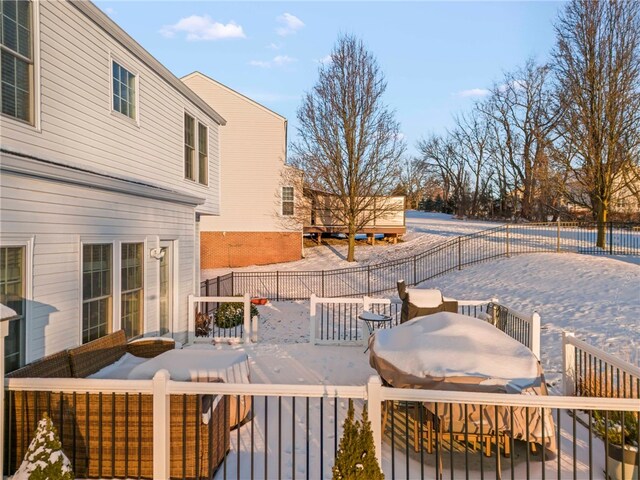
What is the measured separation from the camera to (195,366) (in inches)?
185

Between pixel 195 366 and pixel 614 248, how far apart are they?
64.5 ft

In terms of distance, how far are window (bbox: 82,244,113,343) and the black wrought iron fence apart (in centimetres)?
1055

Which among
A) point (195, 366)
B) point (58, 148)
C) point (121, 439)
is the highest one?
point (58, 148)

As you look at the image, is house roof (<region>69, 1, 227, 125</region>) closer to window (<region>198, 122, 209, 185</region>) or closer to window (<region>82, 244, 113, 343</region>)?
window (<region>198, 122, 209, 185</region>)

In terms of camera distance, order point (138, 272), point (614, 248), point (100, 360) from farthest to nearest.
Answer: point (614, 248) → point (138, 272) → point (100, 360)

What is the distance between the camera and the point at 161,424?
3.58 metres

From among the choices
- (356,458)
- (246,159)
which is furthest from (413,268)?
(356,458)

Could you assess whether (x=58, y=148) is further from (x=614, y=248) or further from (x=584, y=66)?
(x=614, y=248)

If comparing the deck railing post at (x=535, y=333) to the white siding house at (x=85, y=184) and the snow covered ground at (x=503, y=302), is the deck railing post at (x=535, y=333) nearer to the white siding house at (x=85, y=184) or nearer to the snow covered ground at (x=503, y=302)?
the snow covered ground at (x=503, y=302)

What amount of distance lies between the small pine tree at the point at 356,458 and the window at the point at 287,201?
811 inches

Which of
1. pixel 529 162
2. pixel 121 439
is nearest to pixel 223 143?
pixel 121 439

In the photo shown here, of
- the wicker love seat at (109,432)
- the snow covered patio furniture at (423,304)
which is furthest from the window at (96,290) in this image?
the snow covered patio furniture at (423,304)

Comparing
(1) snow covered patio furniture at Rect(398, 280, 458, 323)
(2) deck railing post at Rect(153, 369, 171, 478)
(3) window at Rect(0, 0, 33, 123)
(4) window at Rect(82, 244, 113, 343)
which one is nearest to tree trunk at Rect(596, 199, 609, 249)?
(1) snow covered patio furniture at Rect(398, 280, 458, 323)

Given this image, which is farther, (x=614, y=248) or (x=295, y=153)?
(x=295, y=153)
